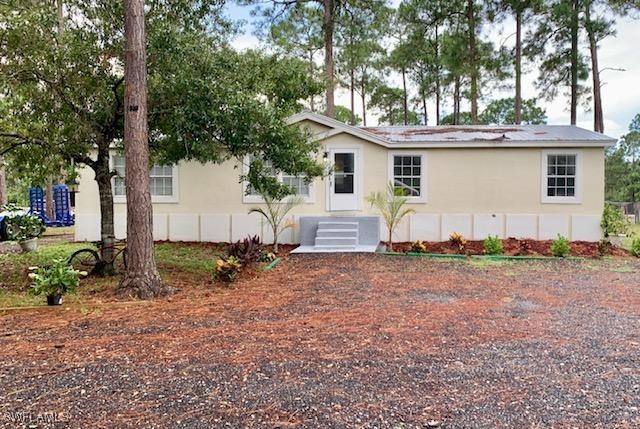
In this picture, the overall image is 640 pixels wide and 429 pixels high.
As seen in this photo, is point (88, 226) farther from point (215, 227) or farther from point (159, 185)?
point (215, 227)

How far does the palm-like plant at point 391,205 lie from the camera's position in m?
10.7

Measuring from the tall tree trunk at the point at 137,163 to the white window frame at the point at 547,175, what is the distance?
950cm

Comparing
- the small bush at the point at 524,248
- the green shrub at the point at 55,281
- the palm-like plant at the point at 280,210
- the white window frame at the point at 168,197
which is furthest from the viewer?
the white window frame at the point at 168,197

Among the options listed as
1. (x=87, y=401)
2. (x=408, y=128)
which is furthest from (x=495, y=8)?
(x=87, y=401)

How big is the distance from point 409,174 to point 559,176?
374 centimetres

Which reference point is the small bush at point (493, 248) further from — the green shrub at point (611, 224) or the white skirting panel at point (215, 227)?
the white skirting panel at point (215, 227)

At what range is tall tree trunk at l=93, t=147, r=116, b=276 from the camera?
293 inches

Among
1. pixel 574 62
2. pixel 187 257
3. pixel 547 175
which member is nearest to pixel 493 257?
pixel 547 175

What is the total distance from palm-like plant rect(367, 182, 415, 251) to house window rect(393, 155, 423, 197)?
323mm

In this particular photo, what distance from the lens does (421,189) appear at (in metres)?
11.8

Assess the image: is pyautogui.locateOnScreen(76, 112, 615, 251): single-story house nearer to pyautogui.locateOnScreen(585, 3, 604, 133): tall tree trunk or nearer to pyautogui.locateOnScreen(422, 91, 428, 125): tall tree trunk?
pyautogui.locateOnScreen(585, 3, 604, 133): tall tree trunk

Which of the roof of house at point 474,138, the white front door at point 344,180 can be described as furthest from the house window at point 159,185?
the white front door at point 344,180

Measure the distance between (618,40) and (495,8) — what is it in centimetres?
450

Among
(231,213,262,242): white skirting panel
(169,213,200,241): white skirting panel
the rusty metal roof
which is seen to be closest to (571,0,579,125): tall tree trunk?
the rusty metal roof
